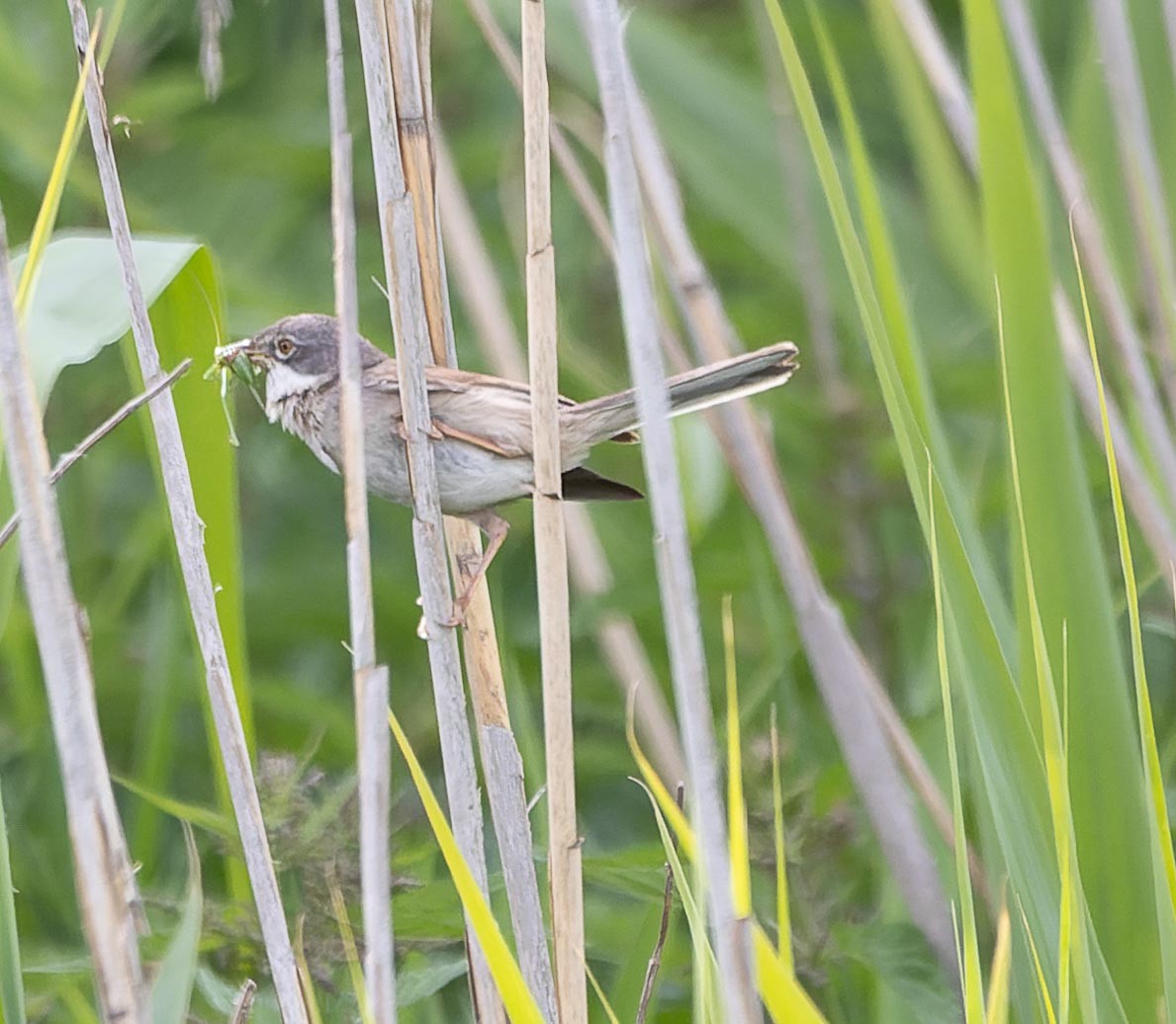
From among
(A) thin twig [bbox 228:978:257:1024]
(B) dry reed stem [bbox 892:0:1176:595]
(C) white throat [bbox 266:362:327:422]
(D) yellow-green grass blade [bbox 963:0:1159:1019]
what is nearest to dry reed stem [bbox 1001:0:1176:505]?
(B) dry reed stem [bbox 892:0:1176:595]

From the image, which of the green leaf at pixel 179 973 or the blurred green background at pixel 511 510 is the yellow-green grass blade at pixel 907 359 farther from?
the green leaf at pixel 179 973

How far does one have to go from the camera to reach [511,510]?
322 centimetres

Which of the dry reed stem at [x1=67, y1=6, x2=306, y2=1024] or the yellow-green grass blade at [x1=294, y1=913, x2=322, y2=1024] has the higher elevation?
the dry reed stem at [x1=67, y1=6, x2=306, y2=1024]

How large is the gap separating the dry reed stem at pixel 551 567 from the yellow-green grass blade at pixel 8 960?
484 millimetres

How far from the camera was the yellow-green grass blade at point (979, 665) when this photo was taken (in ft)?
4.87

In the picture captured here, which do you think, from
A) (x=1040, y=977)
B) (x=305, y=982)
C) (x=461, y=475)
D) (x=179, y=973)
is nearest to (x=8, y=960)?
(x=179, y=973)

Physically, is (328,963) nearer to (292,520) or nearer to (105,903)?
(105,903)

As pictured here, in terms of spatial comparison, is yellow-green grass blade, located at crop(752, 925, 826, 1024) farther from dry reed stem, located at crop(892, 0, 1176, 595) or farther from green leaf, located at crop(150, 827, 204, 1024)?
dry reed stem, located at crop(892, 0, 1176, 595)

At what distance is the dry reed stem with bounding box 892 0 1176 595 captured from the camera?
2123 mm

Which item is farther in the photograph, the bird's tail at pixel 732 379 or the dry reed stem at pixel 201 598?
the bird's tail at pixel 732 379

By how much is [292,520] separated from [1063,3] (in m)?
2.12

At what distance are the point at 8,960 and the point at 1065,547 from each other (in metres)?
1.08

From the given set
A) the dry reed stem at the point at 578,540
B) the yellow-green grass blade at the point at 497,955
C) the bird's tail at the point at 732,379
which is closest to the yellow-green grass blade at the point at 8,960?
the yellow-green grass blade at the point at 497,955

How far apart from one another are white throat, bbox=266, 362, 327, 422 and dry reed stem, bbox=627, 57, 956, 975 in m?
0.50
